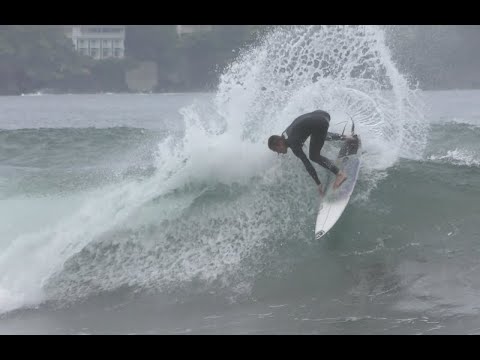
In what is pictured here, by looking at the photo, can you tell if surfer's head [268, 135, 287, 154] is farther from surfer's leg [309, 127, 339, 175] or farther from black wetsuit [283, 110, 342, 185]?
surfer's leg [309, 127, 339, 175]

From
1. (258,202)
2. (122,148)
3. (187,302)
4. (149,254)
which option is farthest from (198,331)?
(122,148)

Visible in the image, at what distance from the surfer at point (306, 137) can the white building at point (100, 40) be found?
85392 millimetres

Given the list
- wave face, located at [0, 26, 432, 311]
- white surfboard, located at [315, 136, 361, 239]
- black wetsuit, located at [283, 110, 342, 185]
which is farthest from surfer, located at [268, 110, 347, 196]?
wave face, located at [0, 26, 432, 311]

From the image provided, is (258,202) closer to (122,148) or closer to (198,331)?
(198,331)

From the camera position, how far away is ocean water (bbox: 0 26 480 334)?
7.72 metres

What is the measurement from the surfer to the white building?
8539cm

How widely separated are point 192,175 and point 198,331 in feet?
11.3

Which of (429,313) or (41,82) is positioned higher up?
(41,82)

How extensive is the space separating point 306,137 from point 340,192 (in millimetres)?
922

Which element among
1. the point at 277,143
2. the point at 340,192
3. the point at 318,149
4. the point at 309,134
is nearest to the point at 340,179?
the point at 340,192

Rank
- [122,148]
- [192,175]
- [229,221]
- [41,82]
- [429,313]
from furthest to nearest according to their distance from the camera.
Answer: [41,82] → [122,148] → [192,175] → [229,221] → [429,313]

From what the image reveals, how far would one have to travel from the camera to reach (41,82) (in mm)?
83125

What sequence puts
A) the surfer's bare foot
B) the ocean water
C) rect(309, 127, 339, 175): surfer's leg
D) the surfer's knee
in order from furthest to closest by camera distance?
the surfer's bare foot, the surfer's knee, rect(309, 127, 339, 175): surfer's leg, the ocean water

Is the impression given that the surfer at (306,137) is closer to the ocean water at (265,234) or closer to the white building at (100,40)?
the ocean water at (265,234)
